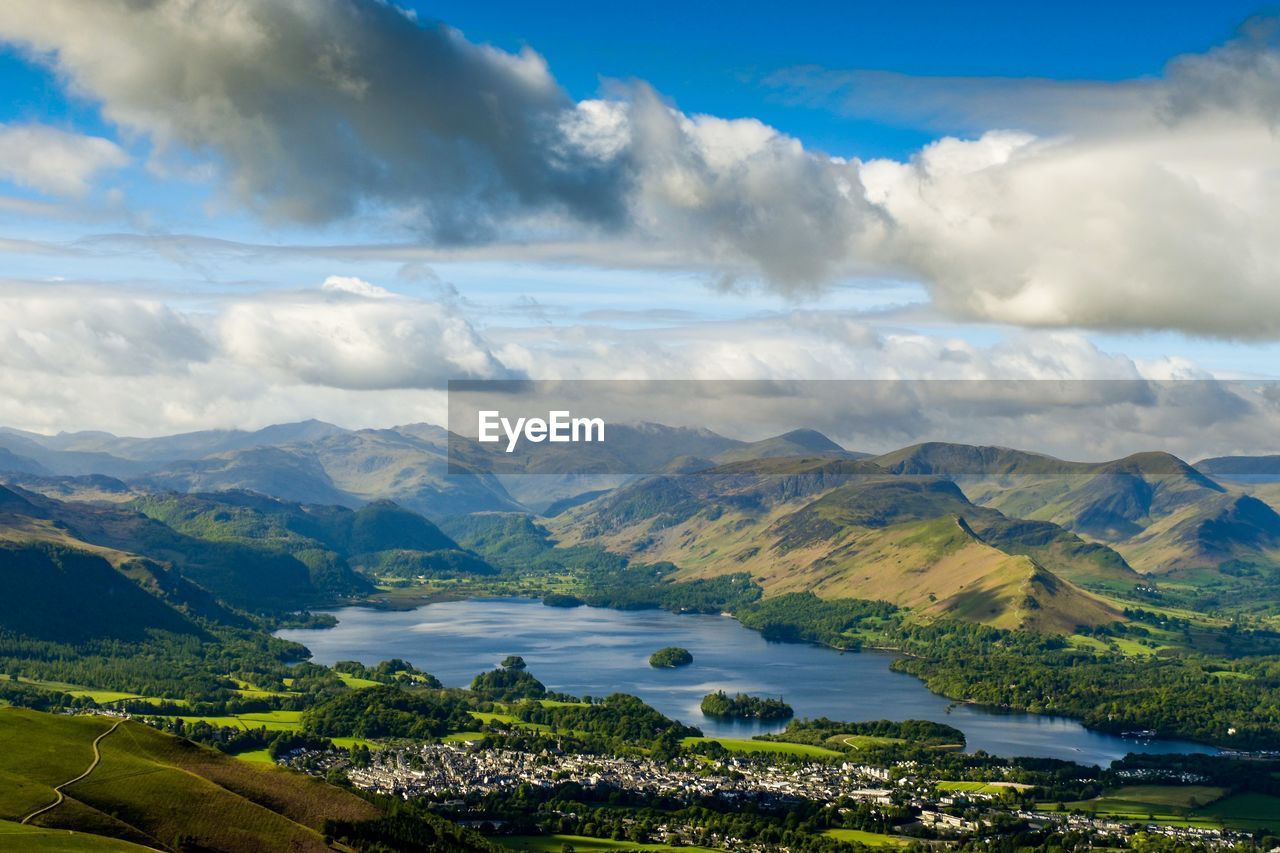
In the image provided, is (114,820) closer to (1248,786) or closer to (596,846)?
(596,846)

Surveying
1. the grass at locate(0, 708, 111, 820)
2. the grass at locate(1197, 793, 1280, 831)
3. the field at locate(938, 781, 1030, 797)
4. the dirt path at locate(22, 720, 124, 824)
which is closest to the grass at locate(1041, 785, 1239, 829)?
the grass at locate(1197, 793, 1280, 831)

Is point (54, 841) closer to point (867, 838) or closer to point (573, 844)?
A: point (573, 844)

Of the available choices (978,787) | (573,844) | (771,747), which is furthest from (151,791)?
(978,787)

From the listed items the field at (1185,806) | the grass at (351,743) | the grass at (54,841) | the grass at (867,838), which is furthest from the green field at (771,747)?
the grass at (54,841)

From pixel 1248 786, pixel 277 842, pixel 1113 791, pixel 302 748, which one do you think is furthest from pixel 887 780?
pixel 277 842

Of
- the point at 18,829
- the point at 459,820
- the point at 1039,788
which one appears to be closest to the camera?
the point at 18,829

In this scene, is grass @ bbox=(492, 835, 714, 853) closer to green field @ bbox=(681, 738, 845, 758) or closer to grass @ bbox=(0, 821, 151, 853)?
grass @ bbox=(0, 821, 151, 853)
